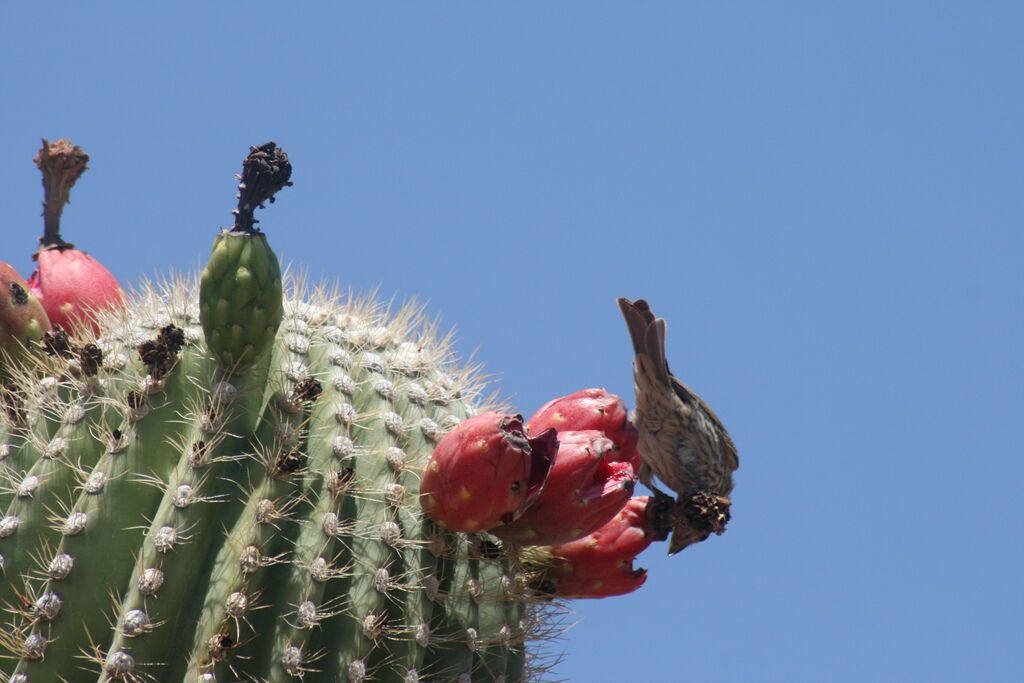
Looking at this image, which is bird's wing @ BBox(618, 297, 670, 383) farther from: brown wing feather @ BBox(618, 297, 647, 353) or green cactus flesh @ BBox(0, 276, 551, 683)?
green cactus flesh @ BBox(0, 276, 551, 683)

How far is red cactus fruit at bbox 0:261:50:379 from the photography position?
13.2ft

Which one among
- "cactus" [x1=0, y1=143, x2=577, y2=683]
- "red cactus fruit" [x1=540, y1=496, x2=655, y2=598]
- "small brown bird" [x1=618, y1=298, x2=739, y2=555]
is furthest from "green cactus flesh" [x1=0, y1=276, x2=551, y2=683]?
"small brown bird" [x1=618, y1=298, x2=739, y2=555]

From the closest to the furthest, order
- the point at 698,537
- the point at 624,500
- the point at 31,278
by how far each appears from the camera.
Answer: the point at 624,500 < the point at 698,537 < the point at 31,278

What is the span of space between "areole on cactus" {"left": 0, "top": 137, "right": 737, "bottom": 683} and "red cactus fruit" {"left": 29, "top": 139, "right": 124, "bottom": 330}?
49 centimetres

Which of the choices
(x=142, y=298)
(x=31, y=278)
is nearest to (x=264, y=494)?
(x=142, y=298)

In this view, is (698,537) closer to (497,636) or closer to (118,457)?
Answer: (497,636)

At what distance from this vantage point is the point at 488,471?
3250 mm

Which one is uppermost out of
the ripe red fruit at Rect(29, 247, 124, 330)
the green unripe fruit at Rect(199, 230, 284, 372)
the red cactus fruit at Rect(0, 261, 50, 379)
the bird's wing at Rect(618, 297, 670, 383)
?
the bird's wing at Rect(618, 297, 670, 383)

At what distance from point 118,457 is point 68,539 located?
0.76 ft

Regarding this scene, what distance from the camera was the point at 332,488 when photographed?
10.9ft

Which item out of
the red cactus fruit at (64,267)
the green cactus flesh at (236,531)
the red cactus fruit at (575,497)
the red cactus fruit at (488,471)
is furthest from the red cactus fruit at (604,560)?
the red cactus fruit at (64,267)

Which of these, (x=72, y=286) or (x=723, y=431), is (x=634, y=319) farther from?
(x=72, y=286)

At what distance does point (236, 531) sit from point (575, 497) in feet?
2.72

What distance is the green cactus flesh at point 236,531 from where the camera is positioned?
317 cm
